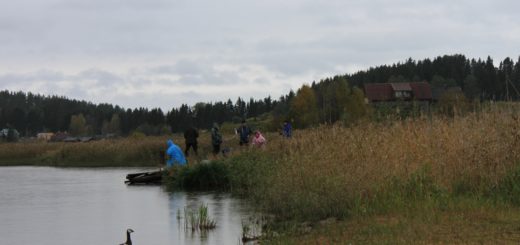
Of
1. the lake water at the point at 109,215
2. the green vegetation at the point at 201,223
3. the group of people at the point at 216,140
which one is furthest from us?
the group of people at the point at 216,140

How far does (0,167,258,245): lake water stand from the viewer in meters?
13.0

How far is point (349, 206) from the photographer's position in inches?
495

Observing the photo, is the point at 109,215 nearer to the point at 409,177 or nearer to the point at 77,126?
the point at 409,177

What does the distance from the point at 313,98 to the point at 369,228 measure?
4625 inches

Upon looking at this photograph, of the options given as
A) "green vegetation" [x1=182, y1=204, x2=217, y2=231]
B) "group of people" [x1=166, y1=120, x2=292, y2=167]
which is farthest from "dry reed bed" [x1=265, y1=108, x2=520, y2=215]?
"group of people" [x1=166, y1=120, x2=292, y2=167]

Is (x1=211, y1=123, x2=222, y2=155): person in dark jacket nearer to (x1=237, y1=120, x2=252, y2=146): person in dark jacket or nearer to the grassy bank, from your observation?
(x1=237, y1=120, x2=252, y2=146): person in dark jacket

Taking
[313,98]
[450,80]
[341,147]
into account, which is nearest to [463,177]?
[341,147]

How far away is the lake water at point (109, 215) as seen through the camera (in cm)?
1298

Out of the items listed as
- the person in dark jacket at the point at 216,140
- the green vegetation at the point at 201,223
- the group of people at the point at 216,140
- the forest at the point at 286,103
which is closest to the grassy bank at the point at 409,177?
the green vegetation at the point at 201,223

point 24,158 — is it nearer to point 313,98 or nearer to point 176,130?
point 313,98

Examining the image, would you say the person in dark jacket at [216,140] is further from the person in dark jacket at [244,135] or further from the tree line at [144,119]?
the tree line at [144,119]

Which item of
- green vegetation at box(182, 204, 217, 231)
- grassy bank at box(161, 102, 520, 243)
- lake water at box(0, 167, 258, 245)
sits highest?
grassy bank at box(161, 102, 520, 243)

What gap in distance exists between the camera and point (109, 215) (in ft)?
55.7

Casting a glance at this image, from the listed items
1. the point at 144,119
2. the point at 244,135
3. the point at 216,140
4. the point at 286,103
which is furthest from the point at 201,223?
the point at 144,119
